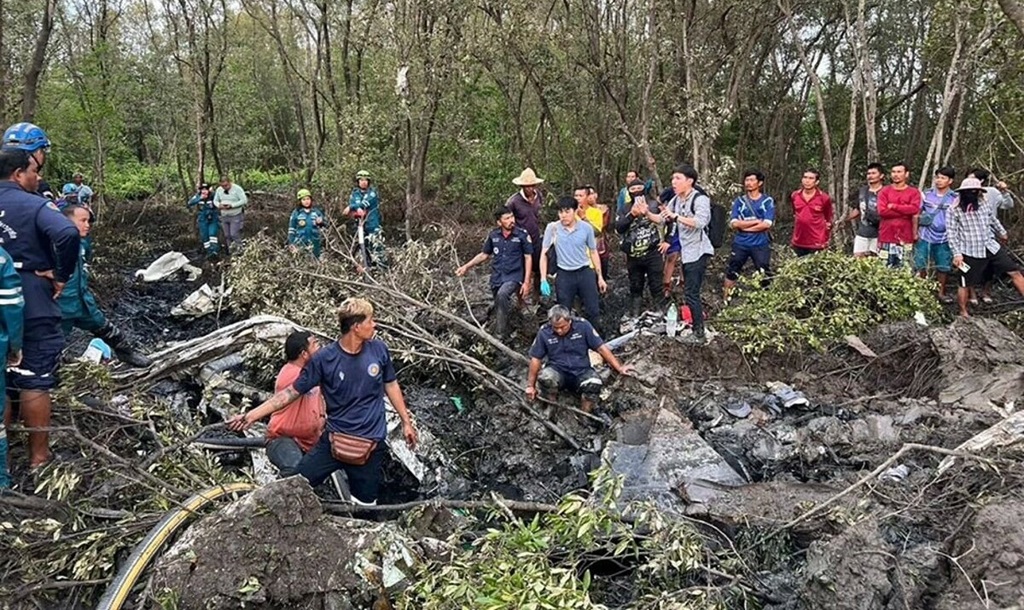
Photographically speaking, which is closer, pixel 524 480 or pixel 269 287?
pixel 524 480

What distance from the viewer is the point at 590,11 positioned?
13992mm

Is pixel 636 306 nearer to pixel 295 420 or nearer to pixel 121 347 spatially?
pixel 295 420

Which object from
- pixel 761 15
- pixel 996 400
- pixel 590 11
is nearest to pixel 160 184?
pixel 590 11

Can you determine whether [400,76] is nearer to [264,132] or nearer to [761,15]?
[761,15]

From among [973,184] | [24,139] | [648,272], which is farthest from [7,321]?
[973,184]

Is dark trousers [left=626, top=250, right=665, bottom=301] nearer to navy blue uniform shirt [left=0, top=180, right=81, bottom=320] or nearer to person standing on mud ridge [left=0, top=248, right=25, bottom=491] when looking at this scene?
navy blue uniform shirt [left=0, top=180, right=81, bottom=320]

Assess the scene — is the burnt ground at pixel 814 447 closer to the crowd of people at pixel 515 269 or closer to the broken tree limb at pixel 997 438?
the broken tree limb at pixel 997 438

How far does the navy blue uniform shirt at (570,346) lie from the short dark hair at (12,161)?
12.1ft

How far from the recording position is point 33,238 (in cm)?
417

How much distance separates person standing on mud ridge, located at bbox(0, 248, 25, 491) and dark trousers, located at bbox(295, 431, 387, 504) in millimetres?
1503

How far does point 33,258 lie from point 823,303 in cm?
672

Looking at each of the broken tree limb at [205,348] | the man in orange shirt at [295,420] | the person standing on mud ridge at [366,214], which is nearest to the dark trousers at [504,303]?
the broken tree limb at [205,348]

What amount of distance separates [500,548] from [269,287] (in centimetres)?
605

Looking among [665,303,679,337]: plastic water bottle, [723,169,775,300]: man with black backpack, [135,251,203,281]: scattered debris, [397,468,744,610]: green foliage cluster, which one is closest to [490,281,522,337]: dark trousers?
[665,303,679,337]: plastic water bottle
